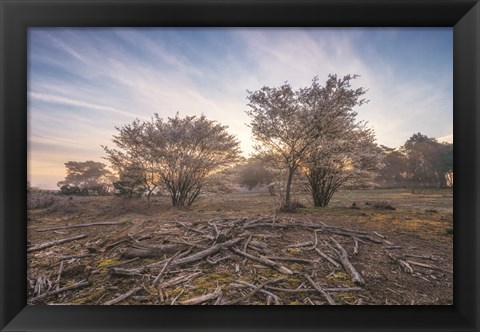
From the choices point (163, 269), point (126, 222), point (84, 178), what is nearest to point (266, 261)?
point (163, 269)

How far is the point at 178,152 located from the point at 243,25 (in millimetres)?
1601

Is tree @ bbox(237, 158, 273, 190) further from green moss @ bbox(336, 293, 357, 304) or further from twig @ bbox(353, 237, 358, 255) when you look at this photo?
green moss @ bbox(336, 293, 357, 304)

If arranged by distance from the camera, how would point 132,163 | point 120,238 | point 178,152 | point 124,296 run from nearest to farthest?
point 124,296, point 120,238, point 132,163, point 178,152

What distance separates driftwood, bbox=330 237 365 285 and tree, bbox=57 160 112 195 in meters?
2.70

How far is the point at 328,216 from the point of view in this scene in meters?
2.03

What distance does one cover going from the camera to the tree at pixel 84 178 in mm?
1916

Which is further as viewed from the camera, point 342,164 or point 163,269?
point 342,164

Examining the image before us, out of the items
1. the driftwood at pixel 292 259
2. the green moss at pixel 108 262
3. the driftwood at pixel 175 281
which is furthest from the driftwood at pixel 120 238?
the driftwood at pixel 292 259

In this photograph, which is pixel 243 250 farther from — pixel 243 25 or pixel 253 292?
pixel 243 25

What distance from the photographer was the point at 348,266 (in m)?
1.80

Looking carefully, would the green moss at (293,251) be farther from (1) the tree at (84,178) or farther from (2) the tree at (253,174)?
(1) the tree at (84,178)

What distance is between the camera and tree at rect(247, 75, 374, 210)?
2.05 meters
